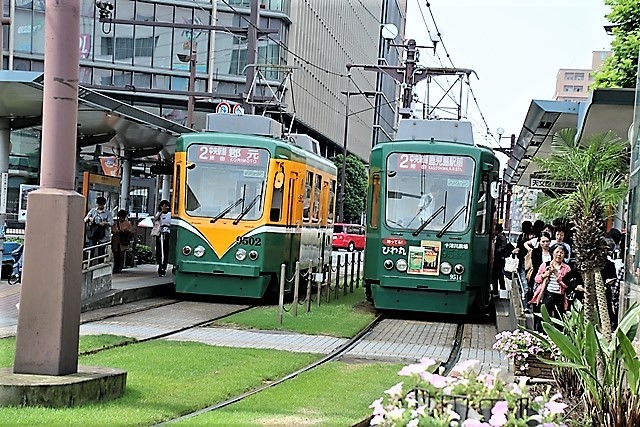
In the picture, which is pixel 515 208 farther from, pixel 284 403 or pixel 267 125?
pixel 284 403

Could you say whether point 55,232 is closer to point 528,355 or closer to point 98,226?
point 528,355

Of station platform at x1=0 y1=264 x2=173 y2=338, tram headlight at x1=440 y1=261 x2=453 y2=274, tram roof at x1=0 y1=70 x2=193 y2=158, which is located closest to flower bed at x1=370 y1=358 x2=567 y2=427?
station platform at x1=0 y1=264 x2=173 y2=338

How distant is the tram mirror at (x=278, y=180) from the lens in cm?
2000

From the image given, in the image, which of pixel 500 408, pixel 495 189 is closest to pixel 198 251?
pixel 495 189

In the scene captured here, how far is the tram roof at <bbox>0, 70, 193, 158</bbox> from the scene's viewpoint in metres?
15.6

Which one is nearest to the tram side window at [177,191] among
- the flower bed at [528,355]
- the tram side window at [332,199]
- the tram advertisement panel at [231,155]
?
the tram advertisement panel at [231,155]

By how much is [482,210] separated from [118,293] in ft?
22.0

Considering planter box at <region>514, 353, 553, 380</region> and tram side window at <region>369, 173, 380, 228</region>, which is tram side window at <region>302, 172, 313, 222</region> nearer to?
tram side window at <region>369, 173, 380, 228</region>

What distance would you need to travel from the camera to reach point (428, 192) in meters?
19.1

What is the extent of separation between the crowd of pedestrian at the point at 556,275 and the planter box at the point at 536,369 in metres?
1.66

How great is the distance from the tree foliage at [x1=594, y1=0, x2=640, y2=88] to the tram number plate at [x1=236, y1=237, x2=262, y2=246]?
16.9 metres

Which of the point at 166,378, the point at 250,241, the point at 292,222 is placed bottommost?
the point at 166,378

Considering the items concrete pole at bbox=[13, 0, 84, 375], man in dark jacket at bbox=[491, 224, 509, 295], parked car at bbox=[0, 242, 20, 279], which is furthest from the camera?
man in dark jacket at bbox=[491, 224, 509, 295]

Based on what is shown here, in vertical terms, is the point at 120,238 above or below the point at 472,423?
above
